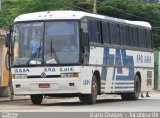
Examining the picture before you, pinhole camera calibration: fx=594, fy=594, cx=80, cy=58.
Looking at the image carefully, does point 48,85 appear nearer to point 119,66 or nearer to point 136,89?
point 119,66

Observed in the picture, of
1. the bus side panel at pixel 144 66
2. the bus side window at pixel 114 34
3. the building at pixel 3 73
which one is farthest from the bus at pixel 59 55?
the building at pixel 3 73

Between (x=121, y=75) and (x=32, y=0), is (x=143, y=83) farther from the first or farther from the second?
(x=32, y=0)

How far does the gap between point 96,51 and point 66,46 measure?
1.93 metres

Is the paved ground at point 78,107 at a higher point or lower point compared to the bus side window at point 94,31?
lower

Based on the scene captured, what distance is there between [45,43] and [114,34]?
4.52m

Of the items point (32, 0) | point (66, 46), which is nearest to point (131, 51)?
point (66, 46)

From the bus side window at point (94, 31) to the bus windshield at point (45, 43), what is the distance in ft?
3.73

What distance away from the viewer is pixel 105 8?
57.7 metres

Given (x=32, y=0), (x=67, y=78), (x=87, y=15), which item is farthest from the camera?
(x=32, y=0)

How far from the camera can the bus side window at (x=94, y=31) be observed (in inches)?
886

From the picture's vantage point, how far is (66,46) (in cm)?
2128

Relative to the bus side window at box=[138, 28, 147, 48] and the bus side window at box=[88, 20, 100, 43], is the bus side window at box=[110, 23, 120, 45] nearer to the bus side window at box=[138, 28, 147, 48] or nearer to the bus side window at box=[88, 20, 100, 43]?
the bus side window at box=[88, 20, 100, 43]

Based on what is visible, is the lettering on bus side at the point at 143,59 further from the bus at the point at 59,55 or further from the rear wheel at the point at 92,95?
the rear wheel at the point at 92,95

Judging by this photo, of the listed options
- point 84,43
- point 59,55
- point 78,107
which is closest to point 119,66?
point 84,43
